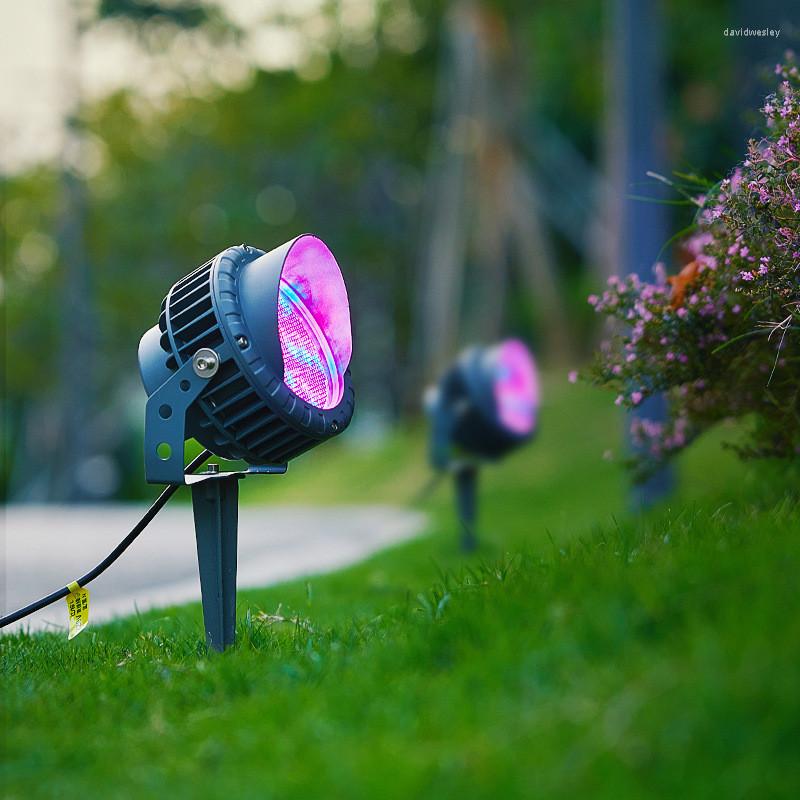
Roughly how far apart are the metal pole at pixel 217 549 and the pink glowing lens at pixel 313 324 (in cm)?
45

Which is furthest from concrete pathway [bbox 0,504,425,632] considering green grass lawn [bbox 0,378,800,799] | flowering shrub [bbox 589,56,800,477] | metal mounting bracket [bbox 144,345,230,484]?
flowering shrub [bbox 589,56,800,477]

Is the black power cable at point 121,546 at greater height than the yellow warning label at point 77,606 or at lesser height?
greater

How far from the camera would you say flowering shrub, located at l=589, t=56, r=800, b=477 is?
407 centimetres

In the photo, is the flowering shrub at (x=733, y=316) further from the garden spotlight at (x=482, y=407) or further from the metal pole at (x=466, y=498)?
the metal pole at (x=466, y=498)

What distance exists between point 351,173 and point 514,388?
24688mm

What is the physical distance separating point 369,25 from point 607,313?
27.4 meters

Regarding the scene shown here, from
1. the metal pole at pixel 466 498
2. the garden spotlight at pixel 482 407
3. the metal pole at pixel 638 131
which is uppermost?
the metal pole at pixel 638 131

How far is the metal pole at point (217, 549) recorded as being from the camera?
387 centimetres

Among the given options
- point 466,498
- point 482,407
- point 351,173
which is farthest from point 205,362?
point 351,173

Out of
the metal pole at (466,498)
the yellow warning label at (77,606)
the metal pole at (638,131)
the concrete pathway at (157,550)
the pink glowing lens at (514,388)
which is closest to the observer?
the yellow warning label at (77,606)

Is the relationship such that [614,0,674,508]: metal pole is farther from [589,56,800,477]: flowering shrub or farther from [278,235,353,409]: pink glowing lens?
[278,235,353,409]: pink glowing lens

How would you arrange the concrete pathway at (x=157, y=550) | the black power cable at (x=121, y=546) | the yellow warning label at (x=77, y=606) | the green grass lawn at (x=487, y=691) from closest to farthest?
Answer: the green grass lawn at (x=487, y=691)
the black power cable at (x=121, y=546)
the yellow warning label at (x=77, y=606)
the concrete pathway at (x=157, y=550)

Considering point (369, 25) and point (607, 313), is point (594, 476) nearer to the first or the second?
point (607, 313)

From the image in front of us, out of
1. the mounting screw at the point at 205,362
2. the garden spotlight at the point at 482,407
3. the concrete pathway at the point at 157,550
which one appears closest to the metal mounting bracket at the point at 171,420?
the mounting screw at the point at 205,362
